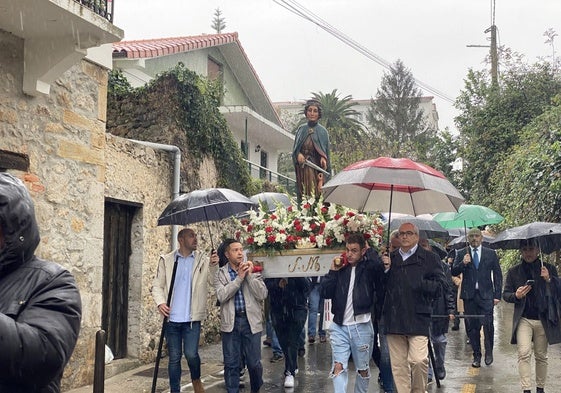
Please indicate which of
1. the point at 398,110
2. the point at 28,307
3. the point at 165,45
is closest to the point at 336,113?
the point at 398,110

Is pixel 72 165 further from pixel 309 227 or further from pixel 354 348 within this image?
pixel 354 348

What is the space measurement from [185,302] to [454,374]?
4.14 m

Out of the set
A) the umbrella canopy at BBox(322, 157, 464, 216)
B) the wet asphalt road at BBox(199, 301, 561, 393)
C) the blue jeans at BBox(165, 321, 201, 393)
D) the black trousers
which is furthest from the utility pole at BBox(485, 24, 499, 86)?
the blue jeans at BBox(165, 321, 201, 393)

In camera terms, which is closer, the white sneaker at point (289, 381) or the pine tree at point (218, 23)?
the white sneaker at point (289, 381)

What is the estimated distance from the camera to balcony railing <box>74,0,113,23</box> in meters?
7.20

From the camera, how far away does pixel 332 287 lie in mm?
6816

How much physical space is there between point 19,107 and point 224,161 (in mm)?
6029

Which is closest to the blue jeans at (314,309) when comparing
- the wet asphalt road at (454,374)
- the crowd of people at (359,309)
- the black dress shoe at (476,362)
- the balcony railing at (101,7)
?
the wet asphalt road at (454,374)

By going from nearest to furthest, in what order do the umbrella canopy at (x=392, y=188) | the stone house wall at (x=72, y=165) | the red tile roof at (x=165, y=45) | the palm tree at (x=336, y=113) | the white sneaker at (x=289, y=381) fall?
the umbrella canopy at (x=392, y=188)
the stone house wall at (x=72, y=165)
the white sneaker at (x=289, y=381)
the red tile roof at (x=165, y=45)
the palm tree at (x=336, y=113)

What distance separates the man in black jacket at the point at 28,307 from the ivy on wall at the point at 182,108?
366 inches

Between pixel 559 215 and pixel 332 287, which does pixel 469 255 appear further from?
pixel 332 287

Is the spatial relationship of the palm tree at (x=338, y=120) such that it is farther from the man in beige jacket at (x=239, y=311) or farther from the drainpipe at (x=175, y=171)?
the man in beige jacket at (x=239, y=311)

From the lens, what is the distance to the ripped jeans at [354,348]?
6527 millimetres

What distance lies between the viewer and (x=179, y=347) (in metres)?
7.32
